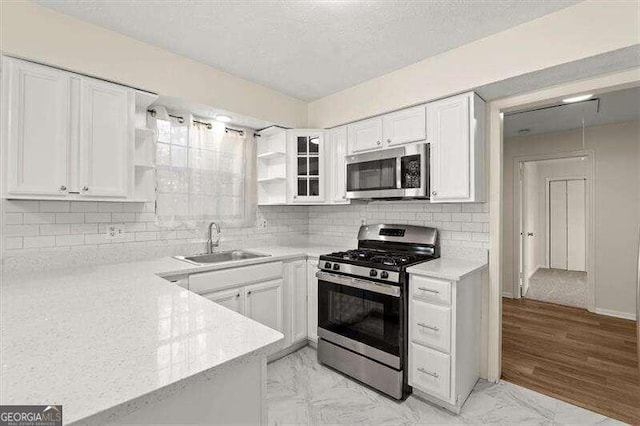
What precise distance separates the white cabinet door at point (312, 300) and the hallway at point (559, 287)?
382 cm

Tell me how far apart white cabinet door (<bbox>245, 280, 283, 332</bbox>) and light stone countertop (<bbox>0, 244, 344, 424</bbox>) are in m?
1.02

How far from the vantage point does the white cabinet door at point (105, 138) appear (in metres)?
2.04

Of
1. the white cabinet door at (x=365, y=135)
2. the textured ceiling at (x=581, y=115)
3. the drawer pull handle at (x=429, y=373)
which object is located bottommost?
the drawer pull handle at (x=429, y=373)

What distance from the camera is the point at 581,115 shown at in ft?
12.4

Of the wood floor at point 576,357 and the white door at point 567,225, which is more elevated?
the white door at point 567,225

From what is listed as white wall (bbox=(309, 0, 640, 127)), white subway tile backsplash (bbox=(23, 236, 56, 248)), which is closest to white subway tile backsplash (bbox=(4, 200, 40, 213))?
white subway tile backsplash (bbox=(23, 236, 56, 248))

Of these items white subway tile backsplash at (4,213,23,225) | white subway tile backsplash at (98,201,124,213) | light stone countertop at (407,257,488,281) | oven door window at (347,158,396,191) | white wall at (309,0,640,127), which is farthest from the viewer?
oven door window at (347,158,396,191)

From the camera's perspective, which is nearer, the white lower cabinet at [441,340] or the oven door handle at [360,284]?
the white lower cabinet at [441,340]

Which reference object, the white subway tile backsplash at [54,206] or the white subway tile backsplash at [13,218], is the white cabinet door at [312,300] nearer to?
the white subway tile backsplash at [54,206]

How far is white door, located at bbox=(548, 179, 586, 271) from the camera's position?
21.7ft

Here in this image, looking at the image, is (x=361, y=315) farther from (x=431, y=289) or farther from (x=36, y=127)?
(x=36, y=127)

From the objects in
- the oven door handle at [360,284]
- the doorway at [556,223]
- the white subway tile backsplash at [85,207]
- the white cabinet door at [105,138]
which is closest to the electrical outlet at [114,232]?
the white subway tile backsplash at [85,207]

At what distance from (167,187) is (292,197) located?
3.91 ft

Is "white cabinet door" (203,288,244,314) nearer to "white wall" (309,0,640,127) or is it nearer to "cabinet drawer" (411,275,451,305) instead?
"cabinet drawer" (411,275,451,305)
